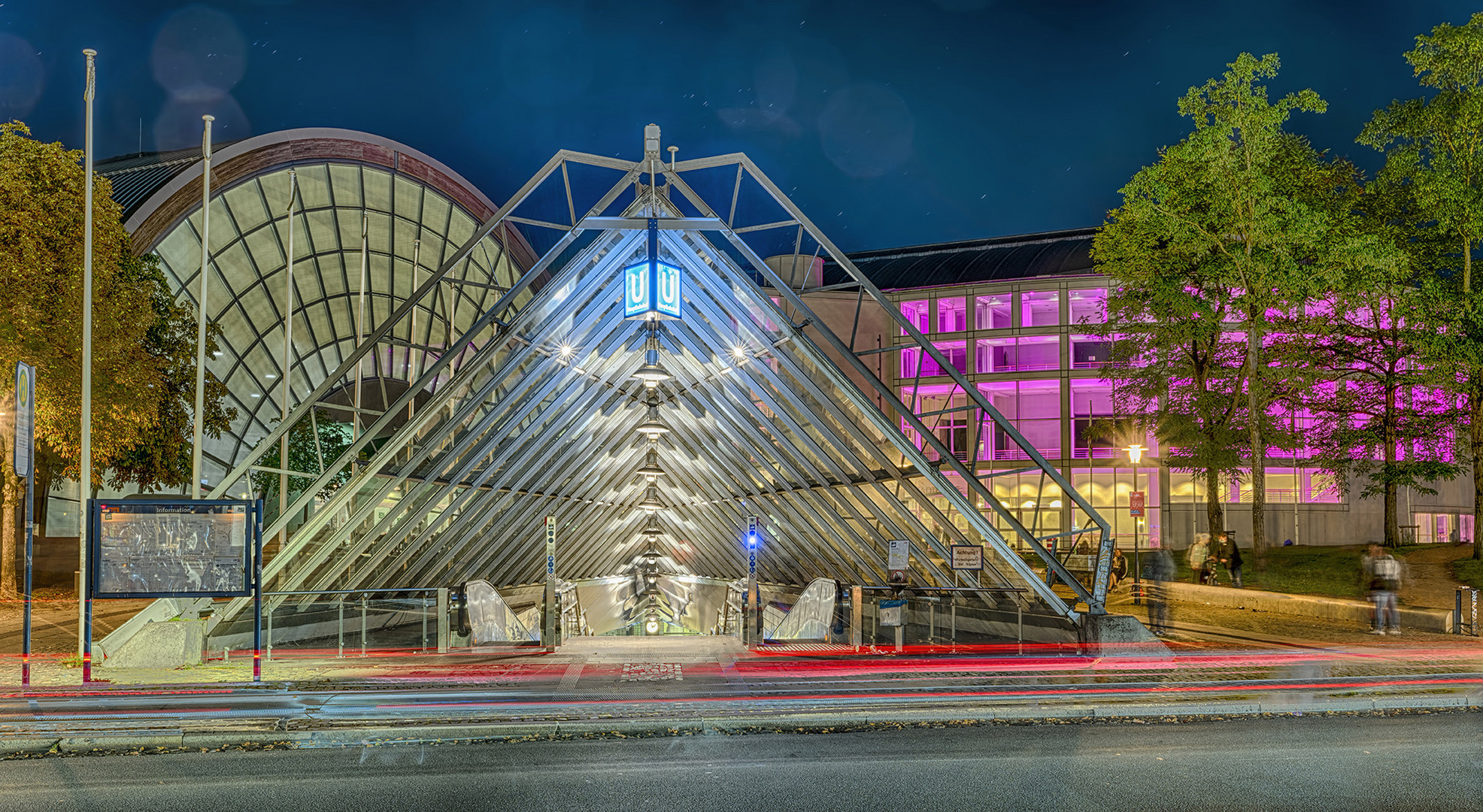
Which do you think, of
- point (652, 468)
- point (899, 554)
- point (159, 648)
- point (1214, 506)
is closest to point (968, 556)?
point (899, 554)

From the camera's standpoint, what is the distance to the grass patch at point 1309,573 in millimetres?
30384

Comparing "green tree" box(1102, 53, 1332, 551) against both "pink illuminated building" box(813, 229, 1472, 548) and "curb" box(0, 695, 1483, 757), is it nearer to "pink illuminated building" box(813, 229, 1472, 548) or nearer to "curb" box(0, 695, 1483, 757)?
"pink illuminated building" box(813, 229, 1472, 548)

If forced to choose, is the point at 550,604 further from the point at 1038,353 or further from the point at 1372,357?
the point at 1038,353

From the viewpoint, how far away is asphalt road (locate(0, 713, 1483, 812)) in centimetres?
844

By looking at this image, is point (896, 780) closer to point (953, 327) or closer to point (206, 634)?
point (206, 634)

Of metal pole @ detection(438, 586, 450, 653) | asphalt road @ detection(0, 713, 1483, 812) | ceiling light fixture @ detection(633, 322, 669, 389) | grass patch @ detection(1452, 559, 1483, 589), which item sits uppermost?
ceiling light fixture @ detection(633, 322, 669, 389)

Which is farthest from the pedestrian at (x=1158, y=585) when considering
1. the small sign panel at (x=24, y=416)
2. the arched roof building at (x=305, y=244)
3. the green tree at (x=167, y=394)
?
the green tree at (x=167, y=394)

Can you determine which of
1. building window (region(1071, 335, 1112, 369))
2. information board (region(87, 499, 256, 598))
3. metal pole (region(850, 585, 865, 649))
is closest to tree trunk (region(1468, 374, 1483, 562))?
metal pole (region(850, 585, 865, 649))

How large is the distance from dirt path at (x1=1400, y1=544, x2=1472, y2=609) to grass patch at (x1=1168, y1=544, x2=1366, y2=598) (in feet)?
4.31

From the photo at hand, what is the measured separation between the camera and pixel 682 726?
11.9m

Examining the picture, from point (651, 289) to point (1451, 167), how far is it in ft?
73.5

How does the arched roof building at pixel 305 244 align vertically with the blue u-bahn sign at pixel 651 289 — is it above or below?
above

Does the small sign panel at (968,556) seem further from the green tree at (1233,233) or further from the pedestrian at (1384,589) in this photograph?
the green tree at (1233,233)

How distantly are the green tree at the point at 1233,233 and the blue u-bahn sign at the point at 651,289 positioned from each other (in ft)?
54.7
